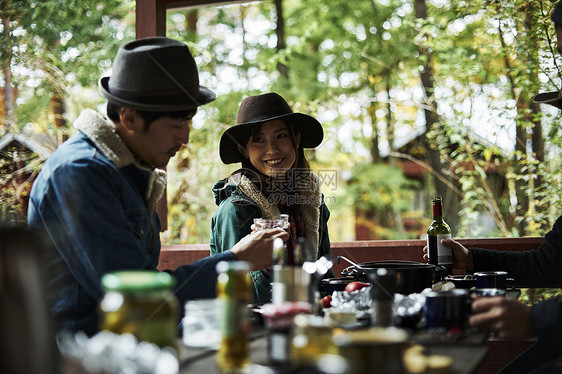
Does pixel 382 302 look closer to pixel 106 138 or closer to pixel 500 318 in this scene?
pixel 500 318

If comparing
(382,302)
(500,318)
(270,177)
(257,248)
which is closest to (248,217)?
(270,177)

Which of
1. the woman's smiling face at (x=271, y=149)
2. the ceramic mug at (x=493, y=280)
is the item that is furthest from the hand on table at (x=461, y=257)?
the woman's smiling face at (x=271, y=149)

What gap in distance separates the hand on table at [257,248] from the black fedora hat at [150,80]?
47 centimetres

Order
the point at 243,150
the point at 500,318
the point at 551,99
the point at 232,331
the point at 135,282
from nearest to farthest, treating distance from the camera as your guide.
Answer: the point at 135,282 → the point at 232,331 → the point at 500,318 → the point at 551,99 → the point at 243,150

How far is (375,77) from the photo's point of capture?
1103cm

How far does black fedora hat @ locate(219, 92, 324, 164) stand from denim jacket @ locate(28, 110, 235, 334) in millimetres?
1072

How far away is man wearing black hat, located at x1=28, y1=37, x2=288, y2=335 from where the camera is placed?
178 cm

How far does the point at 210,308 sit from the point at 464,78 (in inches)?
216

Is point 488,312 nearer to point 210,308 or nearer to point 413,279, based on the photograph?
point 413,279

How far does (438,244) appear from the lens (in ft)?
9.03

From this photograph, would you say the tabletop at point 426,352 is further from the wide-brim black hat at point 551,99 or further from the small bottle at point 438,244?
the wide-brim black hat at point 551,99

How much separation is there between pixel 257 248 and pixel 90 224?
537 mm

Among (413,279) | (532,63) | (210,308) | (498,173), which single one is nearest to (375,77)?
(498,173)

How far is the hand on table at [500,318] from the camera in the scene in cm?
164
